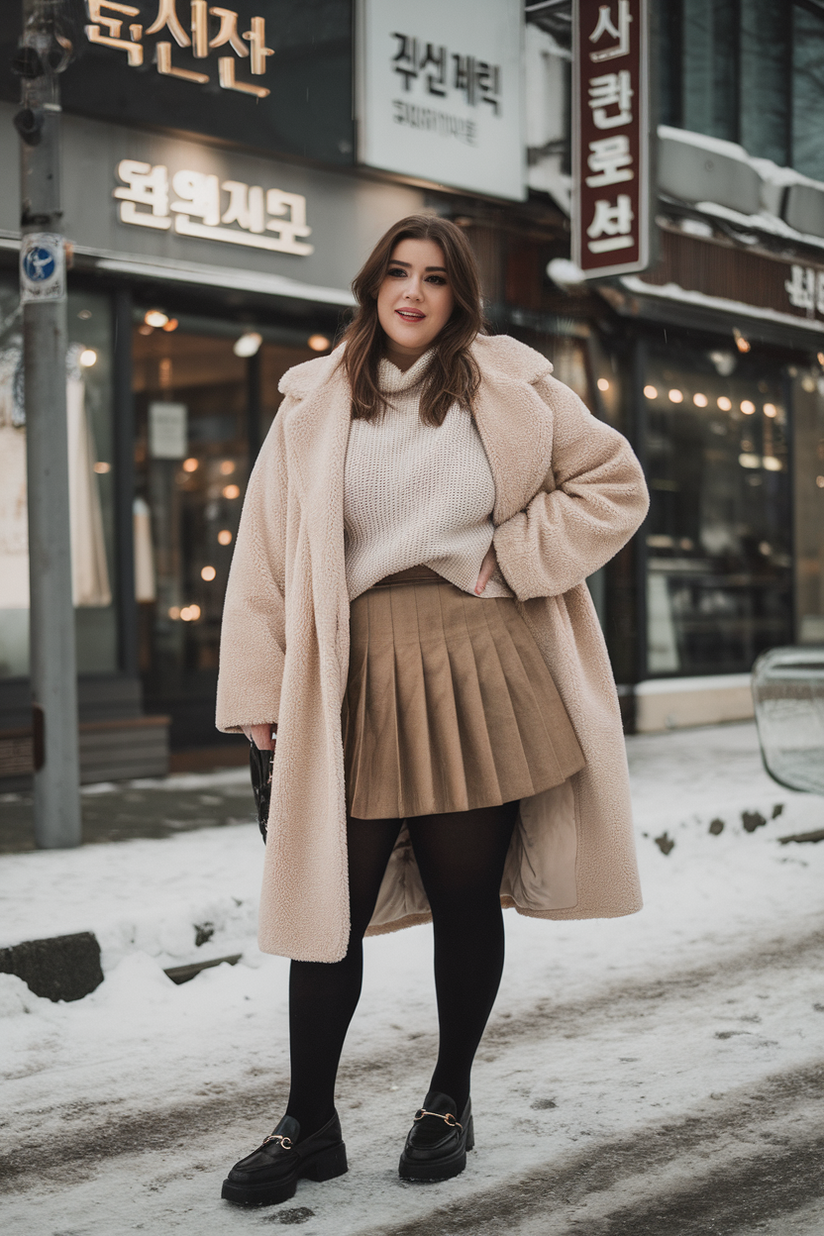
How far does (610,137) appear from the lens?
10.1 metres

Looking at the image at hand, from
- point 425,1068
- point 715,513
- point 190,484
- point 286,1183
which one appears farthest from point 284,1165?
point 715,513

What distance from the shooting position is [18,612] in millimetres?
8195

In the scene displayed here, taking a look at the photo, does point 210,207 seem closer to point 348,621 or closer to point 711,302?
point 711,302

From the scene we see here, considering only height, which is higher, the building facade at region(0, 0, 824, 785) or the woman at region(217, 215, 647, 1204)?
the building facade at region(0, 0, 824, 785)

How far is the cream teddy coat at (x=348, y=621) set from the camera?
2785mm

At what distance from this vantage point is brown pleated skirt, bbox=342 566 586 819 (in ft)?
9.11

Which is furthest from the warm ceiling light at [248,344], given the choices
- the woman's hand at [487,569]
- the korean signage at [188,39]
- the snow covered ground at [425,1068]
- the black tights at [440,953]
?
the black tights at [440,953]

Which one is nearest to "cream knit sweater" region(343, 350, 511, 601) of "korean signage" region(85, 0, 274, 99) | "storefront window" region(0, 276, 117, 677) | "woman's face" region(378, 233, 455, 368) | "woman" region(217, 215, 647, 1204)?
"woman" region(217, 215, 647, 1204)

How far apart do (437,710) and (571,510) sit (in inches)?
20.7

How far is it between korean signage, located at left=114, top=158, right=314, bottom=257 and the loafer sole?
22.1 feet

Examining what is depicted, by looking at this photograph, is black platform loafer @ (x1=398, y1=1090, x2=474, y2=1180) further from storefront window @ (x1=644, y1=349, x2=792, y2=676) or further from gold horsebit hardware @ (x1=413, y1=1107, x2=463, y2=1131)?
storefront window @ (x1=644, y1=349, x2=792, y2=676)

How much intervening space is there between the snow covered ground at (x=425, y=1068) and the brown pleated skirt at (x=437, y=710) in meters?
0.84

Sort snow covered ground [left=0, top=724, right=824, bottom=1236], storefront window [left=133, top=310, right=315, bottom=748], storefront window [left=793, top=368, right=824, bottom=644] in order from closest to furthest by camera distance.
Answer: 1. snow covered ground [left=0, top=724, right=824, bottom=1236]
2. storefront window [left=133, top=310, right=315, bottom=748]
3. storefront window [left=793, top=368, right=824, bottom=644]

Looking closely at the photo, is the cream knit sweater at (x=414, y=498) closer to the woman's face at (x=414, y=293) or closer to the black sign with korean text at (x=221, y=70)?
the woman's face at (x=414, y=293)
